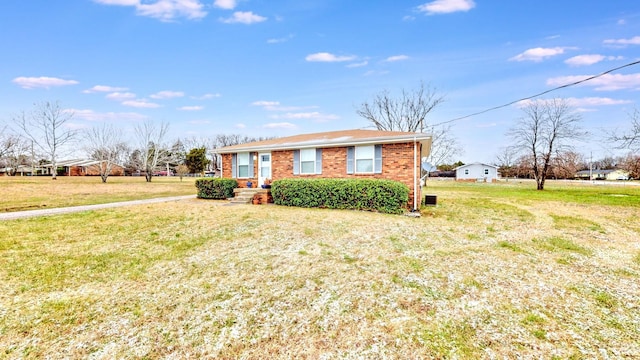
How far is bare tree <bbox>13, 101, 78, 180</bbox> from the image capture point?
33469mm

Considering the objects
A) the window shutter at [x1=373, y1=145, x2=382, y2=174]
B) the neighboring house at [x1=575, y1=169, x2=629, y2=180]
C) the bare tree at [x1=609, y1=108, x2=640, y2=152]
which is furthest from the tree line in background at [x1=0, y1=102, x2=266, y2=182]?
the neighboring house at [x1=575, y1=169, x2=629, y2=180]

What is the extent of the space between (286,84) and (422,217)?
16.6m

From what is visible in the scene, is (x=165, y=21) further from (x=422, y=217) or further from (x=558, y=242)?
(x=558, y=242)

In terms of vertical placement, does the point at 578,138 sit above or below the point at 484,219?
above

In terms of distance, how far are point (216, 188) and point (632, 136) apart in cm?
2649

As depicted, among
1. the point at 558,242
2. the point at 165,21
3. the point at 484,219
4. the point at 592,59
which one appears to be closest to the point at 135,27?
the point at 165,21

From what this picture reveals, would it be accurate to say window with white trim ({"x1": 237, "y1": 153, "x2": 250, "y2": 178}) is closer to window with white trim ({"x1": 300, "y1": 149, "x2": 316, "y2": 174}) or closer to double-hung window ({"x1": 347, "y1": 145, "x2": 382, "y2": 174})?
window with white trim ({"x1": 300, "y1": 149, "x2": 316, "y2": 174})

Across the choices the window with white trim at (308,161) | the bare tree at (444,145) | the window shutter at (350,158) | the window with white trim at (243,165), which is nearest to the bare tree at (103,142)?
the window with white trim at (243,165)

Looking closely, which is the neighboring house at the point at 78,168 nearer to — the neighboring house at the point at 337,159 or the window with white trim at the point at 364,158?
the neighboring house at the point at 337,159

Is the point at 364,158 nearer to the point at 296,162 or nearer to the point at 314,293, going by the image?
the point at 296,162

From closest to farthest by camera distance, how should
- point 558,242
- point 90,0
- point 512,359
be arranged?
point 512,359
point 558,242
point 90,0

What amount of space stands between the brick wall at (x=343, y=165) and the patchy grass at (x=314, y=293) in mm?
4433

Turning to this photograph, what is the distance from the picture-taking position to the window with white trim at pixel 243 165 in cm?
1579

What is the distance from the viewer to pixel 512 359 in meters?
2.64
